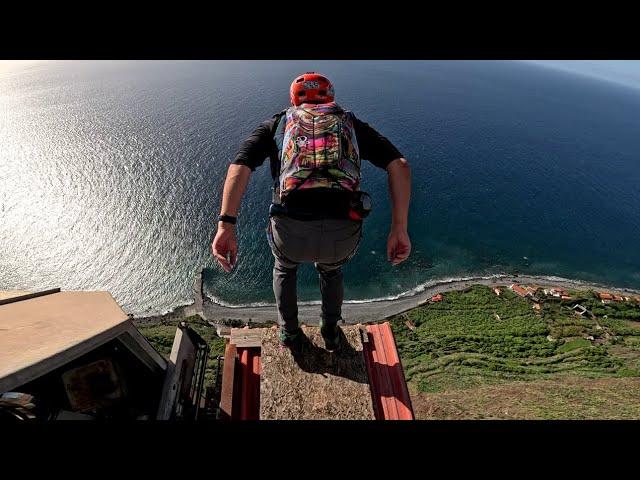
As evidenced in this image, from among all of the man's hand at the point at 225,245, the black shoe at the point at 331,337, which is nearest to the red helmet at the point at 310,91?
the man's hand at the point at 225,245

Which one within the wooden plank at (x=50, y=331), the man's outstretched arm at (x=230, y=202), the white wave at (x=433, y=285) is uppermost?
the man's outstretched arm at (x=230, y=202)

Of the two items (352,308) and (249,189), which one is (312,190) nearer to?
(352,308)

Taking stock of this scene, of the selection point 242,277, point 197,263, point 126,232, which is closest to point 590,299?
point 242,277

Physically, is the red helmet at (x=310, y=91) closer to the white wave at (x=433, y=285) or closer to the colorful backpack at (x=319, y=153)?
the colorful backpack at (x=319, y=153)

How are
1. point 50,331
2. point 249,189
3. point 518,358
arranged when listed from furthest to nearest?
point 249,189 → point 518,358 → point 50,331

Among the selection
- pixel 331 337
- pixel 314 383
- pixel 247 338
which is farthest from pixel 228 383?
pixel 331 337

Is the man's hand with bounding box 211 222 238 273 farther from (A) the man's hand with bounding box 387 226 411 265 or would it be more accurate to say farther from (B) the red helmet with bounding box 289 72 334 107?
(A) the man's hand with bounding box 387 226 411 265

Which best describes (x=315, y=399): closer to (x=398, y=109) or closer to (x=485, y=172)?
(x=485, y=172)
